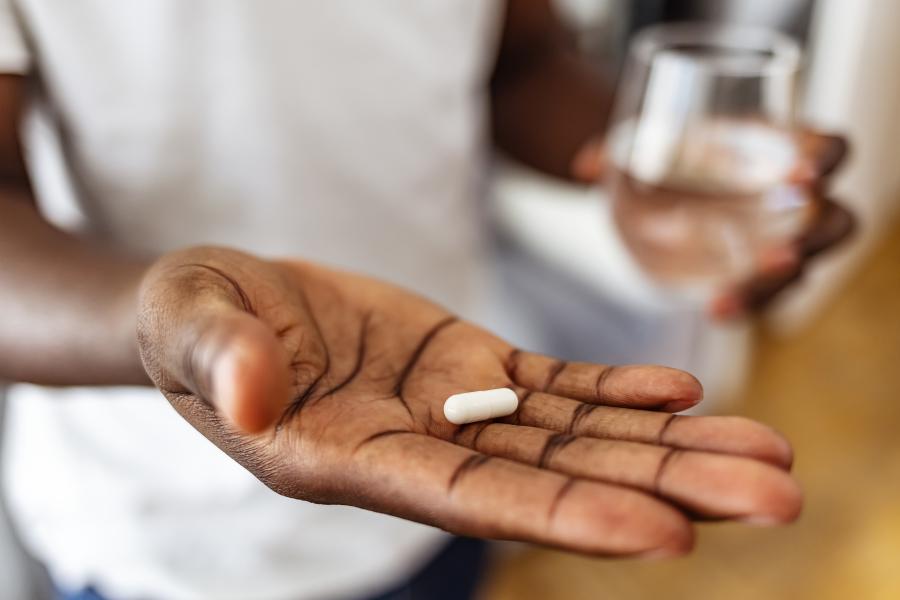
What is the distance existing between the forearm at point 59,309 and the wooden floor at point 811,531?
3.51ft

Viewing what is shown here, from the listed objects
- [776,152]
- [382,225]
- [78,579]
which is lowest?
[78,579]

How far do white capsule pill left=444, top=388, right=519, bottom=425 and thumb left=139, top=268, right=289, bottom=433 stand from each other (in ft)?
0.31

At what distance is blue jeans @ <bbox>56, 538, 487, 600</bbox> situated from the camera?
721mm

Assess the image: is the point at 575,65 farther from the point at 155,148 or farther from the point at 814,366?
the point at 814,366

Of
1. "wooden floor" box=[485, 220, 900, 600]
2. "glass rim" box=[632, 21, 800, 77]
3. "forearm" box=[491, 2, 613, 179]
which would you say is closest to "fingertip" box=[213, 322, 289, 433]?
"glass rim" box=[632, 21, 800, 77]

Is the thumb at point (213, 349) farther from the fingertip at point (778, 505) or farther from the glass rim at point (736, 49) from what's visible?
the glass rim at point (736, 49)

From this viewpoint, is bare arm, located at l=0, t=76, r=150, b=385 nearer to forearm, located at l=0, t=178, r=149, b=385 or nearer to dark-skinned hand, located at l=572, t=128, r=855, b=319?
forearm, located at l=0, t=178, r=149, b=385

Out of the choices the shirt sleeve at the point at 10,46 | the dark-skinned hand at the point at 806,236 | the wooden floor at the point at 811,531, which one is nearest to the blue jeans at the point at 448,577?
the dark-skinned hand at the point at 806,236

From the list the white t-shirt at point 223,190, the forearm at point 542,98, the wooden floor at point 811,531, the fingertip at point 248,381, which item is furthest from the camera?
the wooden floor at point 811,531

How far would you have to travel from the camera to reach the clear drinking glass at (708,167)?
61 cm

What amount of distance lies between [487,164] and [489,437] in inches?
23.3

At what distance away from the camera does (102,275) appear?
1.43 feet

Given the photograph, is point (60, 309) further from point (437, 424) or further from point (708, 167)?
point (708, 167)

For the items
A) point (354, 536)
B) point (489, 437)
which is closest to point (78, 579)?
point (354, 536)
